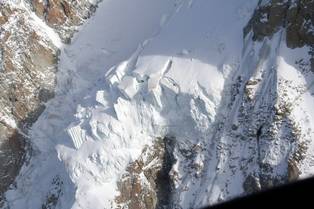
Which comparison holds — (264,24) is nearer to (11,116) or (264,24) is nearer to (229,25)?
(229,25)

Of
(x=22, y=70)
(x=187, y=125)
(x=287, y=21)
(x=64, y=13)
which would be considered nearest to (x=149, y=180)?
(x=187, y=125)

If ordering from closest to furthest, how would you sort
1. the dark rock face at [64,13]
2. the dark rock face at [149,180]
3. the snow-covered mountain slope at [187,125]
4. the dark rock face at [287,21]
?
the snow-covered mountain slope at [187,125] < the dark rock face at [287,21] < the dark rock face at [149,180] < the dark rock face at [64,13]

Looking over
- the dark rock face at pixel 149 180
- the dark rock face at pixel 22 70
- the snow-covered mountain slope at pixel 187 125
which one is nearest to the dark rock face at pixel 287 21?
the snow-covered mountain slope at pixel 187 125

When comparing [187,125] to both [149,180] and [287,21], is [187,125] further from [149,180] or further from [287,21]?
[287,21]

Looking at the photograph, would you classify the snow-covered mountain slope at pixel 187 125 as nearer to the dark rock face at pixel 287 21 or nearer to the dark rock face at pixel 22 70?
the dark rock face at pixel 287 21

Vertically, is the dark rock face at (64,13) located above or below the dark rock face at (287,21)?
above

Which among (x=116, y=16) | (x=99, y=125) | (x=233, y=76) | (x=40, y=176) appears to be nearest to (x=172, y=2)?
(x=116, y=16)
